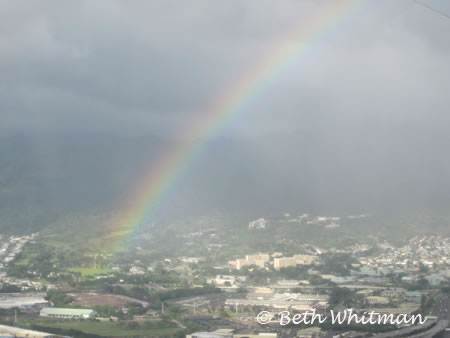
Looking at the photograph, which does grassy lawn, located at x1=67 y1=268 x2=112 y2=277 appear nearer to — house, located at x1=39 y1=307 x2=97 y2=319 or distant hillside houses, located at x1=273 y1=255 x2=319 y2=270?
house, located at x1=39 y1=307 x2=97 y2=319

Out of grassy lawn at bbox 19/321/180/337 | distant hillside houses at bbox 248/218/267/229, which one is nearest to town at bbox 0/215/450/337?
grassy lawn at bbox 19/321/180/337

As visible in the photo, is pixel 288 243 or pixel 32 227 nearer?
pixel 288 243

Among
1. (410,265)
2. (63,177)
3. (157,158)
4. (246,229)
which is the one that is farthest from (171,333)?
(157,158)

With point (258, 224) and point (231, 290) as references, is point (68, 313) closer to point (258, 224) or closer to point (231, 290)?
point (231, 290)

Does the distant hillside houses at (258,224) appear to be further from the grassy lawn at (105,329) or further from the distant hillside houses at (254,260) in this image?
the grassy lawn at (105,329)

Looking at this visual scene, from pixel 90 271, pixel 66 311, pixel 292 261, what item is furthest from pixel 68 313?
pixel 292 261

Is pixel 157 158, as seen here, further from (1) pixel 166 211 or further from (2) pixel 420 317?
(2) pixel 420 317

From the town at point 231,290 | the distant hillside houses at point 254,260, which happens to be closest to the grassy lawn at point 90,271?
the town at point 231,290
